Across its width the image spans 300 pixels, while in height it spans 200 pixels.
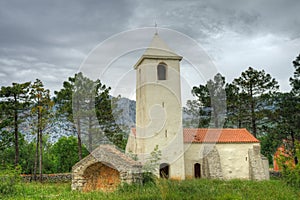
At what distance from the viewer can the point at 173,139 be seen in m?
20.6

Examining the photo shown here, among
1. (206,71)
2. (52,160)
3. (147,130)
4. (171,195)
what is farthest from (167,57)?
(52,160)

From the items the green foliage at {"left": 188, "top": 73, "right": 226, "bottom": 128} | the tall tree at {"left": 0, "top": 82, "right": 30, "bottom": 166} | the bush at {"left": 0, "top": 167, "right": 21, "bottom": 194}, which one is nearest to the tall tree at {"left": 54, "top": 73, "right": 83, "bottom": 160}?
the tall tree at {"left": 0, "top": 82, "right": 30, "bottom": 166}

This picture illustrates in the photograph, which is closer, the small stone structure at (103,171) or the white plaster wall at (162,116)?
the small stone structure at (103,171)

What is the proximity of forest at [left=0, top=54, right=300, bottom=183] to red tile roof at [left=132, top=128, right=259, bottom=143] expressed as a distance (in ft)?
4.43

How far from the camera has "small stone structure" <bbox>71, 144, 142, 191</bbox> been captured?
13969 mm

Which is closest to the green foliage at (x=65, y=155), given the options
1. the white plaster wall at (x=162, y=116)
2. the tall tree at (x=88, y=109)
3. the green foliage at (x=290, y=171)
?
the tall tree at (x=88, y=109)

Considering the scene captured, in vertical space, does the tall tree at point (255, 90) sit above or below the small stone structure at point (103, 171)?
above

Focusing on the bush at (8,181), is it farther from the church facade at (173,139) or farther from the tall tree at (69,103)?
the tall tree at (69,103)

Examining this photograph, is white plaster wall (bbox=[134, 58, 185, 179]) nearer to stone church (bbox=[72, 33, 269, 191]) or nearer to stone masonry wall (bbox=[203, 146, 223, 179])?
stone church (bbox=[72, 33, 269, 191])

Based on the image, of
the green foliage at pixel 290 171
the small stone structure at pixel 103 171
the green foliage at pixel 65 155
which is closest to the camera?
the green foliage at pixel 290 171

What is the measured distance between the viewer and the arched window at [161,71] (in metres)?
21.2

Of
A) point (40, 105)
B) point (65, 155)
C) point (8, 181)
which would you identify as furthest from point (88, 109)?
point (8, 181)

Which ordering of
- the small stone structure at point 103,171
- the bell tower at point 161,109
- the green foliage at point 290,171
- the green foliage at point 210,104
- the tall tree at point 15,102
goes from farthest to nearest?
the green foliage at point 210,104, the tall tree at point 15,102, the bell tower at point 161,109, the small stone structure at point 103,171, the green foliage at point 290,171

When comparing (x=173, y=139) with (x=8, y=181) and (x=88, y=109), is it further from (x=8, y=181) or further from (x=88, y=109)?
(x=8, y=181)
